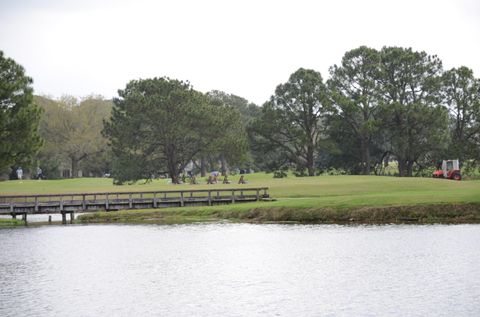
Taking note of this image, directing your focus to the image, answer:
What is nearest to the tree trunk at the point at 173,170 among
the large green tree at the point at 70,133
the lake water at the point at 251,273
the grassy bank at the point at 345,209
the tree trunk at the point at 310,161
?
the tree trunk at the point at 310,161

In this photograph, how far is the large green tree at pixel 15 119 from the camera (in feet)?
254

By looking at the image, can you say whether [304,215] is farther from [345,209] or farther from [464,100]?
[464,100]

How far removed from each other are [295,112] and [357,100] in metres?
10.2

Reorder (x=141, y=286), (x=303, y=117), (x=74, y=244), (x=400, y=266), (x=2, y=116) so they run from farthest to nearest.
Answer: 1. (x=303, y=117)
2. (x=2, y=116)
3. (x=74, y=244)
4. (x=400, y=266)
5. (x=141, y=286)

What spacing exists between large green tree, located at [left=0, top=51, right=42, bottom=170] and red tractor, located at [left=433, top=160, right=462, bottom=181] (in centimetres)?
5662

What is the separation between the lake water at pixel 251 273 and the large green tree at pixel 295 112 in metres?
61.7

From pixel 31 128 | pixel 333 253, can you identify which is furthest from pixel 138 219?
pixel 333 253

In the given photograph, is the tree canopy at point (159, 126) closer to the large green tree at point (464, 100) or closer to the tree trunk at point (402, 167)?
the tree trunk at point (402, 167)

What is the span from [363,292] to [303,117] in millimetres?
89326

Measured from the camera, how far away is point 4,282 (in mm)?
36094

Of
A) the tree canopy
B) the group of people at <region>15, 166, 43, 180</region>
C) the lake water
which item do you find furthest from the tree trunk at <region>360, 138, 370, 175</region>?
the lake water

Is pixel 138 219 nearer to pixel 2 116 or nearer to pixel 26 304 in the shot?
pixel 2 116

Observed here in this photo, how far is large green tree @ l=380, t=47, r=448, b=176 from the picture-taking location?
111 m

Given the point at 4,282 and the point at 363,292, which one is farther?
the point at 4,282
